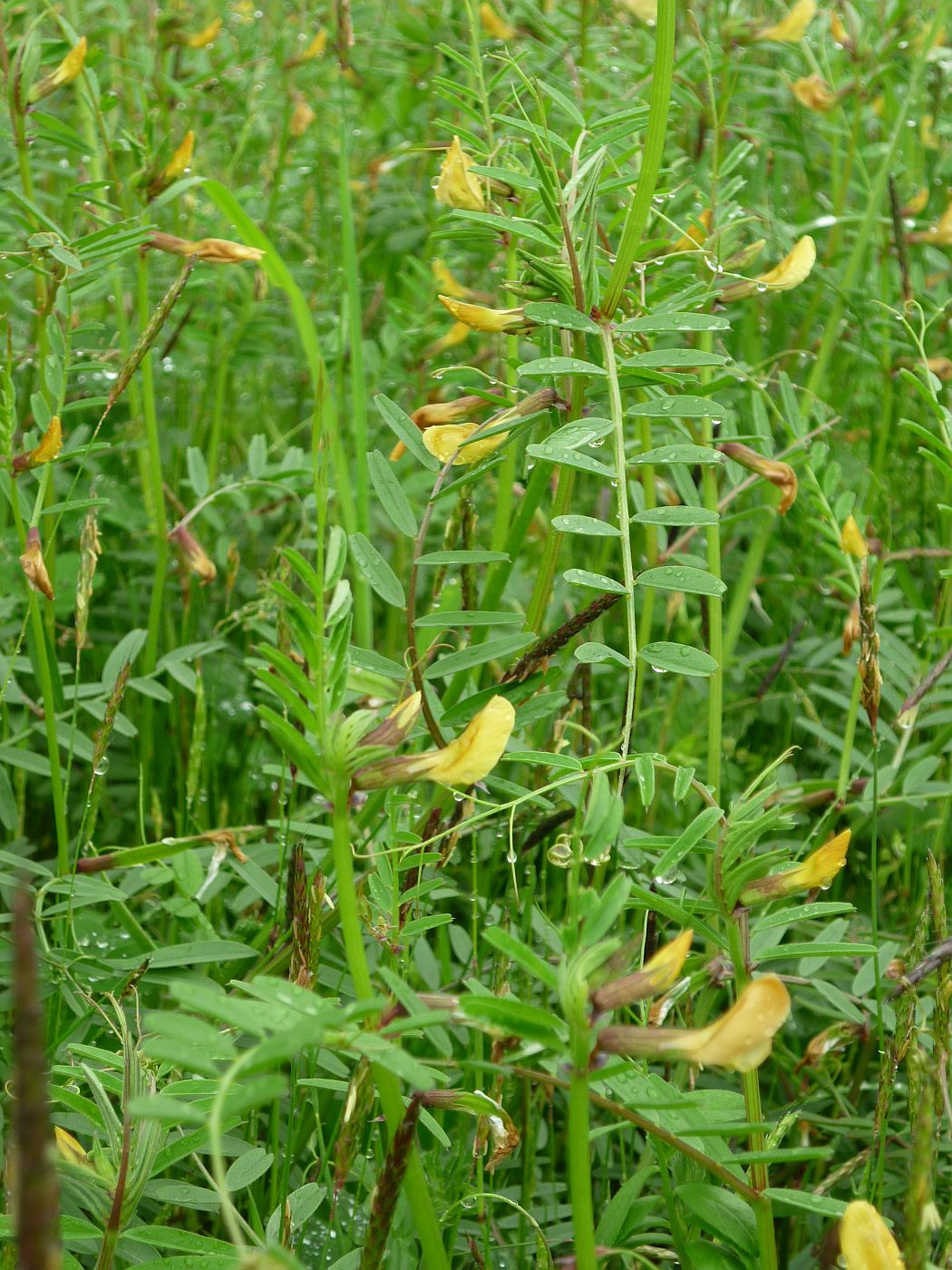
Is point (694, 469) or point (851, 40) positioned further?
point (851, 40)

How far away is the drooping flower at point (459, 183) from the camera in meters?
1.11

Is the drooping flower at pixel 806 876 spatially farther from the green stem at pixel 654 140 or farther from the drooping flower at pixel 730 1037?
the green stem at pixel 654 140

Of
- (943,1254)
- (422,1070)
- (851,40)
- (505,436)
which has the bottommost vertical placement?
(943,1254)

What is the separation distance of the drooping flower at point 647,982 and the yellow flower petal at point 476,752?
0.13 m

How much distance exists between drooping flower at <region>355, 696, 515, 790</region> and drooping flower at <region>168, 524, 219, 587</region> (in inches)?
37.0

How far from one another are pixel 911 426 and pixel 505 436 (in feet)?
1.15

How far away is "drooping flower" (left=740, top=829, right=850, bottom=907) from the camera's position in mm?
796

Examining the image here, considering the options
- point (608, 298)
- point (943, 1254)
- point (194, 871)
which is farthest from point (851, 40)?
point (943, 1254)

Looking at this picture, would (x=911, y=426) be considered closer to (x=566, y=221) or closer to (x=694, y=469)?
(x=566, y=221)

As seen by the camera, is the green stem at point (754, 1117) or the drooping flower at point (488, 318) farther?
the drooping flower at point (488, 318)

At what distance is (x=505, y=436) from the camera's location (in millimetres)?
1082

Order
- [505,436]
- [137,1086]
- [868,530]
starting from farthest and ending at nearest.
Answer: [868,530], [505,436], [137,1086]

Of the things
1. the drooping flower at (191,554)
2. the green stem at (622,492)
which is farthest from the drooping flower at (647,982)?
the drooping flower at (191,554)

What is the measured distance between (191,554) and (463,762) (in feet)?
3.25
